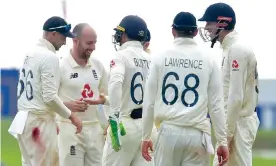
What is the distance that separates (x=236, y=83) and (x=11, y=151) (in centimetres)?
1617

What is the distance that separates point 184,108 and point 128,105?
147 cm

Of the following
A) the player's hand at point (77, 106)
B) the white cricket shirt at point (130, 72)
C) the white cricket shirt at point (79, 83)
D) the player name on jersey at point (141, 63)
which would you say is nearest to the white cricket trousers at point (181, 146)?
the white cricket shirt at point (130, 72)

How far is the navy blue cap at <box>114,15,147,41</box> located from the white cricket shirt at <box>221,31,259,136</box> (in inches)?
39.1

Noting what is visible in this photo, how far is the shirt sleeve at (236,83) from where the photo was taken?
1193 cm

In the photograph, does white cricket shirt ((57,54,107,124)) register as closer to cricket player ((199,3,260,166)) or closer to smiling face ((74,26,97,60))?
smiling face ((74,26,97,60))

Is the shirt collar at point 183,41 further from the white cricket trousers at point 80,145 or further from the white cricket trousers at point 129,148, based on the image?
the white cricket trousers at point 80,145

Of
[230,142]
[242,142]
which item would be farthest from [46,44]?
[242,142]

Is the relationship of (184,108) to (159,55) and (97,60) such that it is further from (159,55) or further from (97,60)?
(97,60)

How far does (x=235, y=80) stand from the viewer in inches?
470

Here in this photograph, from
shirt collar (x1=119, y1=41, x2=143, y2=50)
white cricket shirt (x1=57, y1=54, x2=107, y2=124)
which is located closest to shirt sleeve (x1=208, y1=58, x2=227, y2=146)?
shirt collar (x1=119, y1=41, x2=143, y2=50)

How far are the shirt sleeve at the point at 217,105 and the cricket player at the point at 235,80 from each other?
78 cm

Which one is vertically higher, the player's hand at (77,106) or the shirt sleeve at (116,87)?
the shirt sleeve at (116,87)

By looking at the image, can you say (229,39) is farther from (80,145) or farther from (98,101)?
(80,145)

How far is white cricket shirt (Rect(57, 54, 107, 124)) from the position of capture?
13.4 m
